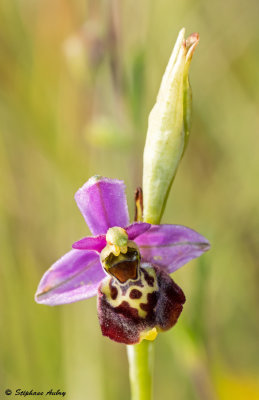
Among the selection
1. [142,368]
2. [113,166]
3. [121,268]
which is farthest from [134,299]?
[113,166]

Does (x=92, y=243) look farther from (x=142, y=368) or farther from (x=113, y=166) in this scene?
(x=113, y=166)

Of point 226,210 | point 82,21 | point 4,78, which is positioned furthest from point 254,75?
point 4,78

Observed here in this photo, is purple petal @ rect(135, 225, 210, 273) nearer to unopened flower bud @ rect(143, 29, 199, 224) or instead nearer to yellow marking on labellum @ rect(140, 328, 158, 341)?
unopened flower bud @ rect(143, 29, 199, 224)

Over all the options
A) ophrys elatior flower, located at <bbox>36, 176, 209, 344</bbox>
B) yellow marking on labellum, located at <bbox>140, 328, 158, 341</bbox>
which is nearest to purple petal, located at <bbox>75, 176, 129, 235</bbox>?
ophrys elatior flower, located at <bbox>36, 176, 209, 344</bbox>

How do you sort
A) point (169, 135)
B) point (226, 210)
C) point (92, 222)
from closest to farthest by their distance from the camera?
point (169, 135), point (92, 222), point (226, 210)

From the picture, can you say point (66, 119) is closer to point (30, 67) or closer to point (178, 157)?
point (30, 67)
